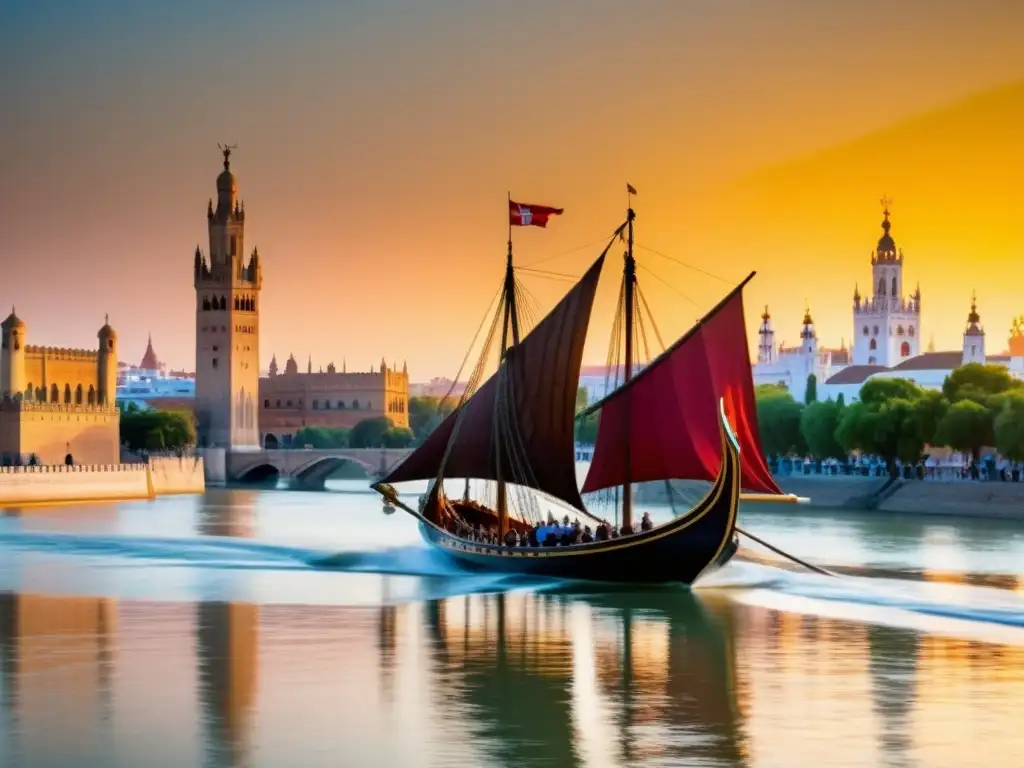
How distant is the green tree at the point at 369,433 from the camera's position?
468ft

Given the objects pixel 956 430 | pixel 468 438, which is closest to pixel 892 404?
pixel 956 430

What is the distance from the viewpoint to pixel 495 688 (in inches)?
941

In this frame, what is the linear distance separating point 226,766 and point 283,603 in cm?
1514

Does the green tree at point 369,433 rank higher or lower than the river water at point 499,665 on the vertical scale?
higher

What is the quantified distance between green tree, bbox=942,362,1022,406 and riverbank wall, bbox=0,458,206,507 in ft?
112

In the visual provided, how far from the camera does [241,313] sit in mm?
126625

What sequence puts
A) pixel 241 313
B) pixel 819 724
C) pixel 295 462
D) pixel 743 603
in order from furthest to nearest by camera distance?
pixel 241 313
pixel 295 462
pixel 743 603
pixel 819 724

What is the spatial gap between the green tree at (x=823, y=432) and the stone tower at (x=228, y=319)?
46658 millimetres

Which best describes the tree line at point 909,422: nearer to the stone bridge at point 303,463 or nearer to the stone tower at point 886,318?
the stone bridge at point 303,463

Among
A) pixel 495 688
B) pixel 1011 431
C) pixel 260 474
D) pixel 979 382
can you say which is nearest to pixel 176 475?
pixel 260 474

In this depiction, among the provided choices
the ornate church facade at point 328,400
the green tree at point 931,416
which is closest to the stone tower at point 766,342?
the ornate church facade at point 328,400

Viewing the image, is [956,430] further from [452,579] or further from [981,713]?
[981,713]

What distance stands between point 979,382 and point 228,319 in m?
53.8

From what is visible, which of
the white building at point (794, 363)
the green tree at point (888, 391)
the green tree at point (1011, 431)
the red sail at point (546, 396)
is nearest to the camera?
the red sail at point (546, 396)
